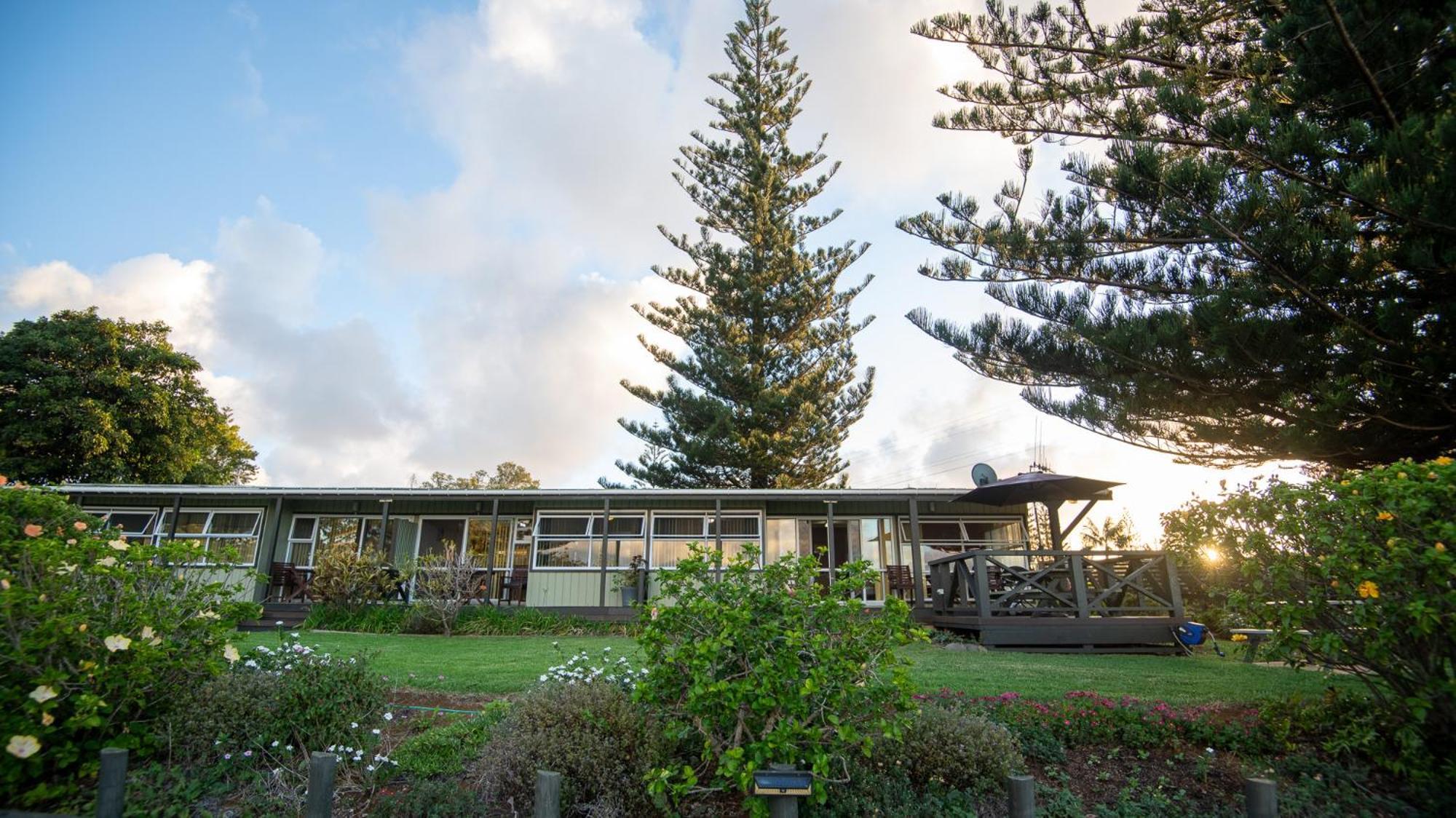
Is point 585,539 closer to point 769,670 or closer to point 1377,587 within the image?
point 769,670

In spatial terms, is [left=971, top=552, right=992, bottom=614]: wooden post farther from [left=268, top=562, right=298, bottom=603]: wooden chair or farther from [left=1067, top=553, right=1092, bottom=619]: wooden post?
[left=268, top=562, right=298, bottom=603]: wooden chair

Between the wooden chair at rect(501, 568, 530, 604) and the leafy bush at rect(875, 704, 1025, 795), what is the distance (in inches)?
465

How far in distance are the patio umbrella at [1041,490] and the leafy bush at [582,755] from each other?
756cm

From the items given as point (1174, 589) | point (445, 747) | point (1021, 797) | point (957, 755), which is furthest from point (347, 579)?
point (1174, 589)

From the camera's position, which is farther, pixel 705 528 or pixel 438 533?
pixel 438 533

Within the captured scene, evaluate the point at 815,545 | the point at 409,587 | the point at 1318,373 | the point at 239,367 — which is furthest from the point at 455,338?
the point at 1318,373

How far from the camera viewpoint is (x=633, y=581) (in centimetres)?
1355

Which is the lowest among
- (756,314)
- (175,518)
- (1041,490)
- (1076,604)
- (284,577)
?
(1076,604)

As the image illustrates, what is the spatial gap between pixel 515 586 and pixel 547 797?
489 inches

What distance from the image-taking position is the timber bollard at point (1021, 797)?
2.38 metres

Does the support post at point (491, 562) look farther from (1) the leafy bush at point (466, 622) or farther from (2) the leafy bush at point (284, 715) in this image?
(2) the leafy bush at point (284, 715)

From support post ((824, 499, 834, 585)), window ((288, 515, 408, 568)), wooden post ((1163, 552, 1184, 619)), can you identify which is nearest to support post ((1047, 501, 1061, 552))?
wooden post ((1163, 552, 1184, 619))

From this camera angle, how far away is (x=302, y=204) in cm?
978

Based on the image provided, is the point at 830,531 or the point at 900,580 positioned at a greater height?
the point at 830,531
